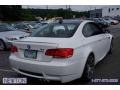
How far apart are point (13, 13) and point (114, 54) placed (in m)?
2.53

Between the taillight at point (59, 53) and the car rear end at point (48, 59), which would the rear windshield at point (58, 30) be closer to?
the car rear end at point (48, 59)

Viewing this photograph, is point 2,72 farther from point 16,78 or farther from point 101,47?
point 101,47

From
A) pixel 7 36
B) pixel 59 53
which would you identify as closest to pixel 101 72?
pixel 59 53

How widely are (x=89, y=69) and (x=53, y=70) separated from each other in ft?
2.69

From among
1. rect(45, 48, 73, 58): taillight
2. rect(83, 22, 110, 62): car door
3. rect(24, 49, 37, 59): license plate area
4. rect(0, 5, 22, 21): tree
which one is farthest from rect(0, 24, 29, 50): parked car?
rect(45, 48, 73, 58): taillight

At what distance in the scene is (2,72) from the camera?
5191 millimetres

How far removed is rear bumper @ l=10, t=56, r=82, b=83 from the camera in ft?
13.5

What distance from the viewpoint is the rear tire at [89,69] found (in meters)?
4.53

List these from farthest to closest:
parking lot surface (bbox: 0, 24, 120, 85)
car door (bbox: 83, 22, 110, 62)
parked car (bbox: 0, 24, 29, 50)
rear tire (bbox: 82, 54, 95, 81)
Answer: parked car (bbox: 0, 24, 29, 50), car door (bbox: 83, 22, 110, 62), parking lot surface (bbox: 0, 24, 120, 85), rear tire (bbox: 82, 54, 95, 81)

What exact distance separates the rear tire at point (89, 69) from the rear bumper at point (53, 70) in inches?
6.7

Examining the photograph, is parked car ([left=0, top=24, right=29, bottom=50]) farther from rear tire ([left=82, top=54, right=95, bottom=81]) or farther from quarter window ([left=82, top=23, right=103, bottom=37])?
rear tire ([left=82, top=54, right=95, bottom=81])

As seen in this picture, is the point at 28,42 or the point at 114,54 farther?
the point at 114,54
